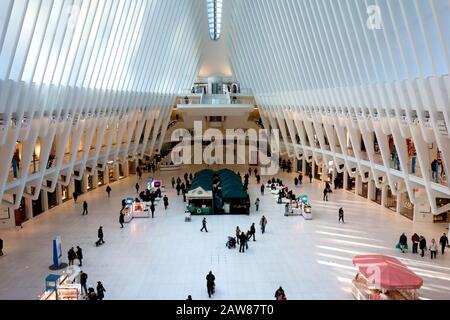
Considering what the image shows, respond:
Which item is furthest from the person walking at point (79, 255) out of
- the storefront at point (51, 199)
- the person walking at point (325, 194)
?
the person walking at point (325, 194)

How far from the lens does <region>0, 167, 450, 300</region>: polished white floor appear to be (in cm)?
1458

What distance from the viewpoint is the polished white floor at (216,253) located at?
1458cm

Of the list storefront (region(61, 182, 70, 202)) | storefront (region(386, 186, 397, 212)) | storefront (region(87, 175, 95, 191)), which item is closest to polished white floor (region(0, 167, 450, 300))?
storefront (region(386, 186, 397, 212))

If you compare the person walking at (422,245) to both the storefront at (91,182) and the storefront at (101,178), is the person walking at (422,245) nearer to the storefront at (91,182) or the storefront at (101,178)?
the storefront at (91,182)

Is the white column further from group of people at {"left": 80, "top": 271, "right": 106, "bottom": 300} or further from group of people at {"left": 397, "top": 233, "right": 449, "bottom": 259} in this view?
group of people at {"left": 397, "top": 233, "right": 449, "bottom": 259}

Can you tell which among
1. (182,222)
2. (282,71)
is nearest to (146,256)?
(182,222)

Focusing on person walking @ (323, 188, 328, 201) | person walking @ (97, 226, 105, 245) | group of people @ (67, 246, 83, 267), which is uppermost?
person walking @ (323, 188, 328, 201)

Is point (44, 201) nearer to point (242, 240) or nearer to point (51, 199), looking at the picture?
point (51, 199)

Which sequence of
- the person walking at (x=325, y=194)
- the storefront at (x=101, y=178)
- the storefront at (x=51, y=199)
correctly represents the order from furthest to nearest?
the storefront at (x=101, y=178) < the person walking at (x=325, y=194) < the storefront at (x=51, y=199)

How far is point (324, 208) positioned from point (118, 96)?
590 inches

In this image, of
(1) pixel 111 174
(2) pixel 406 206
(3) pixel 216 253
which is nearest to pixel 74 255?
(3) pixel 216 253

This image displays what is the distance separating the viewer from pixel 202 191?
1021 inches

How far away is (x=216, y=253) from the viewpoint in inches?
723
